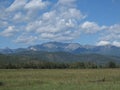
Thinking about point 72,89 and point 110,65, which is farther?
point 110,65

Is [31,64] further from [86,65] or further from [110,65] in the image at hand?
[110,65]

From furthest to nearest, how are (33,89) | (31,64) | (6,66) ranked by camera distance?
1. (31,64)
2. (6,66)
3. (33,89)

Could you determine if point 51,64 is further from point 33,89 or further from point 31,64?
point 33,89

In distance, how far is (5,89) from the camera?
38.8 meters

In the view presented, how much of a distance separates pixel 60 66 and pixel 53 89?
124m

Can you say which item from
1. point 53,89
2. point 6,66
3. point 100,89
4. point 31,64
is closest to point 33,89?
point 53,89

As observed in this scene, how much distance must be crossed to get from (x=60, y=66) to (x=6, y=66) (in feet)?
95.1

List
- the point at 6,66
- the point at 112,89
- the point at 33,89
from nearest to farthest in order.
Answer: the point at 112,89
the point at 33,89
the point at 6,66

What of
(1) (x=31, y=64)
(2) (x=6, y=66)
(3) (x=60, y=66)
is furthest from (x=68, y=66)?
(2) (x=6, y=66)

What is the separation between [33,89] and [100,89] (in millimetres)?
7932

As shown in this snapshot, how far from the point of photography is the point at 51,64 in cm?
15900

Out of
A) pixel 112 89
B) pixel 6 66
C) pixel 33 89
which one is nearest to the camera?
pixel 112 89

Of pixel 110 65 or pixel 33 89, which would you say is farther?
pixel 110 65

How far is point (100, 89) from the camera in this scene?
1377 inches
